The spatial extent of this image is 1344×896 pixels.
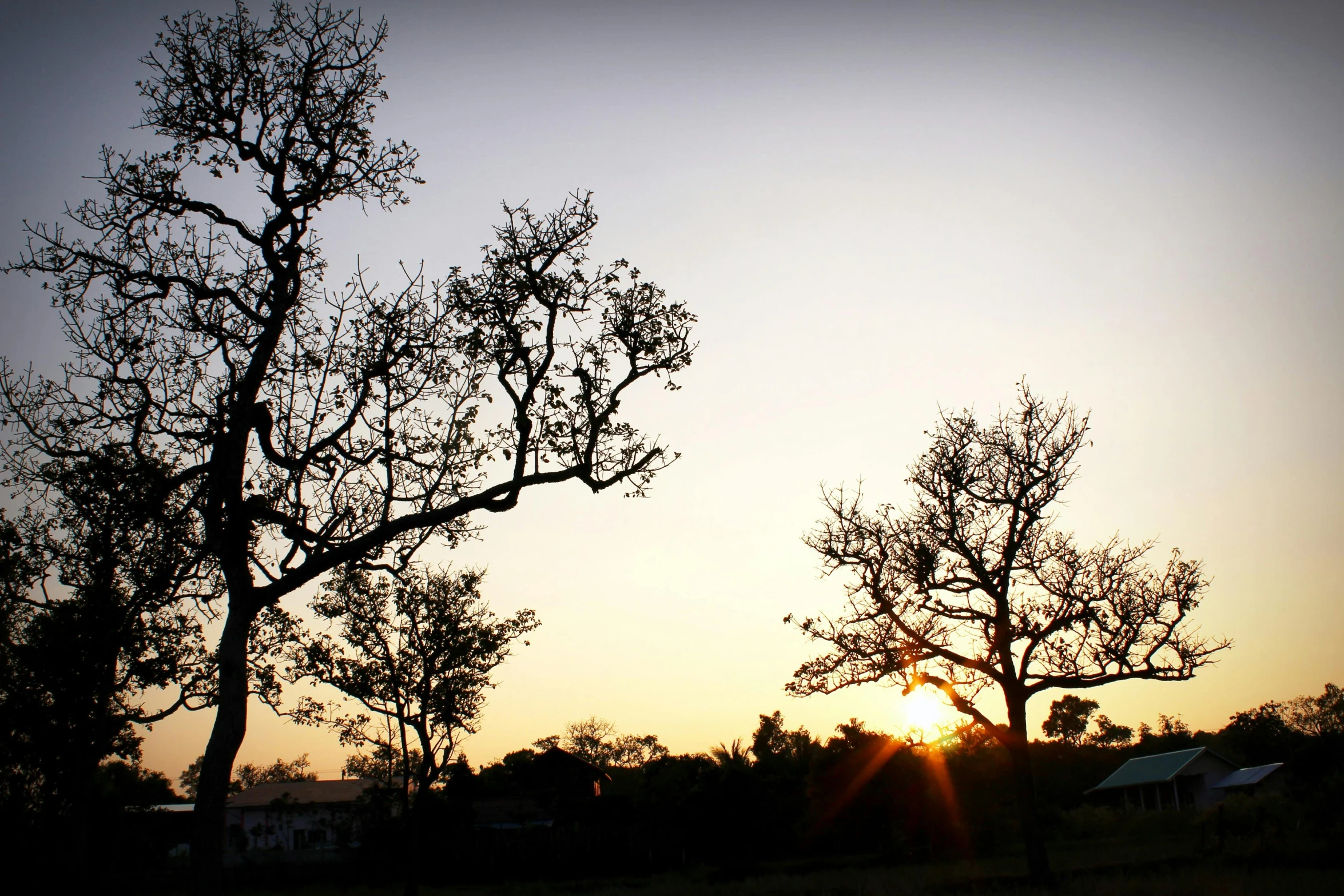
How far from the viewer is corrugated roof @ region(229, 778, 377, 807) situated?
6334cm

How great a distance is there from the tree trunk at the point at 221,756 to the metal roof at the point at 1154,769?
64.4 m

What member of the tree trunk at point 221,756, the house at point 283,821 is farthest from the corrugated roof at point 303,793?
the tree trunk at point 221,756

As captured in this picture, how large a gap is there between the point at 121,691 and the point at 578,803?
24653 mm

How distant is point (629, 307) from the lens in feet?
46.7

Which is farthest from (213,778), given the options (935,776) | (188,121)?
(935,776)

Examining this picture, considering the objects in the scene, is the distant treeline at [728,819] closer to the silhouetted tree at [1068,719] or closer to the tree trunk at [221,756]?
the tree trunk at [221,756]

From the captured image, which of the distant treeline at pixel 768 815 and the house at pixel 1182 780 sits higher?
the distant treeline at pixel 768 815

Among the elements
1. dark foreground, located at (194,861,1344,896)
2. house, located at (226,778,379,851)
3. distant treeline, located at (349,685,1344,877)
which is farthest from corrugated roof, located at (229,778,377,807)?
dark foreground, located at (194,861,1344,896)

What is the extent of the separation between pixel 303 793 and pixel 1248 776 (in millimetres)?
70334

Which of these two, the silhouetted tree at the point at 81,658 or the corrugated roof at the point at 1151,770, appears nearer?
the silhouetted tree at the point at 81,658

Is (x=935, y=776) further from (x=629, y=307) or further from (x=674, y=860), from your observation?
(x=629, y=307)

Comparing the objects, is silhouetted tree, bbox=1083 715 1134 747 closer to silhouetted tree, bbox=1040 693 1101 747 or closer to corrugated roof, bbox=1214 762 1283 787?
silhouetted tree, bbox=1040 693 1101 747

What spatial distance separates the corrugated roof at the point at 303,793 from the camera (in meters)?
63.3

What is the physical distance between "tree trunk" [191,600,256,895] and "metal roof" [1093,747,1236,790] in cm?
6438
